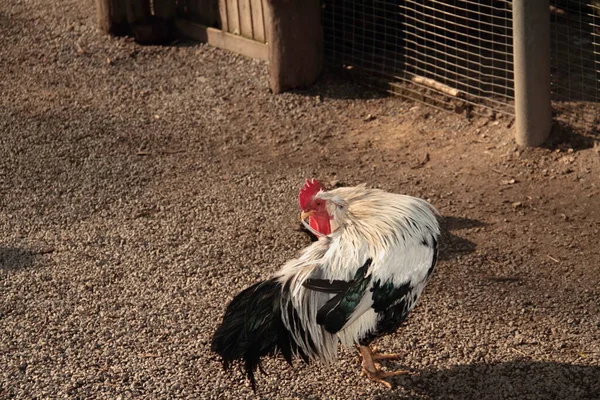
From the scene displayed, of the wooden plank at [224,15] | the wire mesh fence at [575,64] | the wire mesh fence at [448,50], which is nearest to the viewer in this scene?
the wire mesh fence at [575,64]

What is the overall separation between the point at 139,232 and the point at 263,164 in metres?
1.44

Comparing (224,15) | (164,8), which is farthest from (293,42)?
(164,8)

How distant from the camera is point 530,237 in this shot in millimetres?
7043

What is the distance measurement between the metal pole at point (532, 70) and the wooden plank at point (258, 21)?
124 inches

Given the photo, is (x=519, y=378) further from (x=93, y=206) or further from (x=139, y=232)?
(x=93, y=206)

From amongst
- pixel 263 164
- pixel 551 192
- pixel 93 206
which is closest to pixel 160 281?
pixel 93 206

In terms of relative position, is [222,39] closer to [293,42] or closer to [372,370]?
[293,42]

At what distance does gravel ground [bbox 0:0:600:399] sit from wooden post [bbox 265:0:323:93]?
0.67ft

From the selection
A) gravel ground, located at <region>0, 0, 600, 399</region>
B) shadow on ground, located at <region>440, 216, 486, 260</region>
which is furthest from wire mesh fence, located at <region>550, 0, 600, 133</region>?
shadow on ground, located at <region>440, 216, 486, 260</region>

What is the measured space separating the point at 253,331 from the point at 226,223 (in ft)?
8.07

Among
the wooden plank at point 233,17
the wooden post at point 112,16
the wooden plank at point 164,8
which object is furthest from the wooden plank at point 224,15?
the wooden post at point 112,16

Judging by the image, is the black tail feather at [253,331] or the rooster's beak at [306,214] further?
the rooster's beak at [306,214]

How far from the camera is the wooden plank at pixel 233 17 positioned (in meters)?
10.3

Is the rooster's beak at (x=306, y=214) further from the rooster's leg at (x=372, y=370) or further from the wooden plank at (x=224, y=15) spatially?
the wooden plank at (x=224, y=15)
